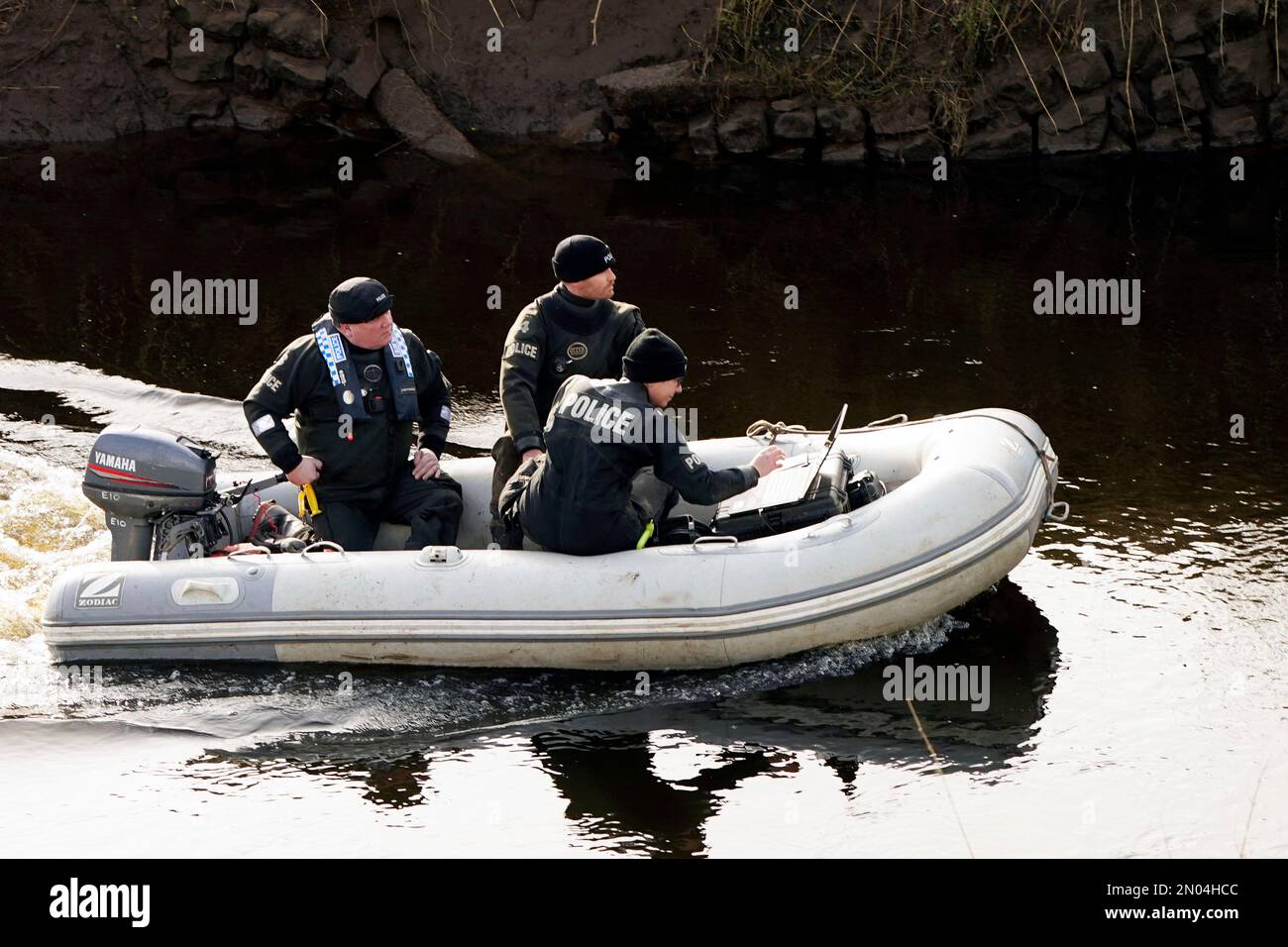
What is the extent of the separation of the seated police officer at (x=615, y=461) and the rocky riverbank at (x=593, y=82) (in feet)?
21.6

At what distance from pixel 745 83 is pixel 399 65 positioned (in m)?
2.64

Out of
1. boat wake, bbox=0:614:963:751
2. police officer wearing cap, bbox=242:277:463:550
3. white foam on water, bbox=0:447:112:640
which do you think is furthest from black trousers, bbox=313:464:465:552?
white foam on water, bbox=0:447:112:640

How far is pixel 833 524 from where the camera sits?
17.0ft

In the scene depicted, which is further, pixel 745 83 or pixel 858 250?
pixel 745 83

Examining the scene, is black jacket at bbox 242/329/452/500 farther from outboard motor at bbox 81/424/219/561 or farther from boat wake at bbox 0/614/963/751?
boat wake at bbox 0/614/963/751

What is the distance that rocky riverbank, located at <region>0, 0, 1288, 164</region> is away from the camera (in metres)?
10.9

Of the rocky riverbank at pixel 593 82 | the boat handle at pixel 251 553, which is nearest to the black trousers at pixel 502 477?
the boat handle at pixel 251 553

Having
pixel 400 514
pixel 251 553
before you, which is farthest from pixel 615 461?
pixel 251 553

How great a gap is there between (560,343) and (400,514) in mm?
815

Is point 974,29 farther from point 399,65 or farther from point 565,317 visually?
point 565,317

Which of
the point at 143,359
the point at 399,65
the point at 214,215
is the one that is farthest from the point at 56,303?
the point at 399,65

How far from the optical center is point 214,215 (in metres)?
10.7

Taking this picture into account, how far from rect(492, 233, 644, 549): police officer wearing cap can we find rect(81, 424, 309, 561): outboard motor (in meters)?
0.82

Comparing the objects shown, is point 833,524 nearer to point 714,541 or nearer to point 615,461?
point 714,541
